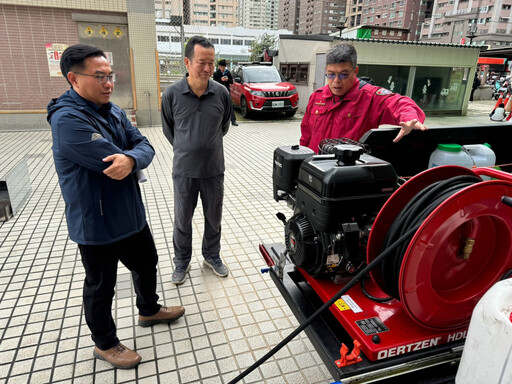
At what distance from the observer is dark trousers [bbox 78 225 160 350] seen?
204 centimetres

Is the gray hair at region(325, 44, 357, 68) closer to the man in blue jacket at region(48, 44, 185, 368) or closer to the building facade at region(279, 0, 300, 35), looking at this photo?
the man in blue jacket at region(48, 44, 185, 368)

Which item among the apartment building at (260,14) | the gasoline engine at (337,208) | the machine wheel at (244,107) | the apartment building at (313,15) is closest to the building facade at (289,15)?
the apartment building at (313,15)

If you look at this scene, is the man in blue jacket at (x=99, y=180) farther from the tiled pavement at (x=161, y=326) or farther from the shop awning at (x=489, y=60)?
the shop awning at (x=489, y=60)

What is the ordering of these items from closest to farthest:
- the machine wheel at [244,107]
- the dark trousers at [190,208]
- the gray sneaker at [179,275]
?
the dark trousers at [190,208] < the gray sneaker at [179,275] < the machine wheel at [244,107]

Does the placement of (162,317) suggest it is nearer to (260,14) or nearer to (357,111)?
(357,111)

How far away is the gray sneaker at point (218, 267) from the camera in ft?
10.5

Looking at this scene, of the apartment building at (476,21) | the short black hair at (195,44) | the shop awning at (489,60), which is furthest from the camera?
the apartment building at (476,21)

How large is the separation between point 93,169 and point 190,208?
1.26 meters

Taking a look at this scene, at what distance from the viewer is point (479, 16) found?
72.4 meters

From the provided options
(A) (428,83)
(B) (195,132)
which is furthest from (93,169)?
(A) (428,83)

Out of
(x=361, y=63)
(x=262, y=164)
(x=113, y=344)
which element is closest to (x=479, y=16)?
(x=361, y=63)

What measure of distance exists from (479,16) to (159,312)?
9186 centimetres

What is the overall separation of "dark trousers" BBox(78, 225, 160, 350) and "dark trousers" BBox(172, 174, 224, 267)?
0.63 metres

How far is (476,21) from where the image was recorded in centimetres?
7175
